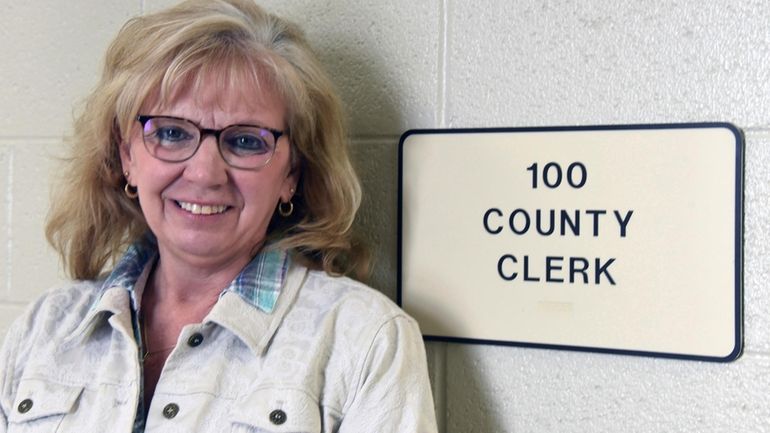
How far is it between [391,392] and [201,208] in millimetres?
392

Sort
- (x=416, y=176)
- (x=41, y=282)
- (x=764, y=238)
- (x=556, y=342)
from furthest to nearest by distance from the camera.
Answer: (x=41, y=282), (x=416, y=176), (x=556, y=342), (x=764, y=238)

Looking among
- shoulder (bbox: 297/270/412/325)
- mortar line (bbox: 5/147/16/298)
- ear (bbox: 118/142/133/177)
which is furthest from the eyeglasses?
mortar line (bbox: 5/147/16/298)

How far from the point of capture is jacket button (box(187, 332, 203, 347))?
4.33ft

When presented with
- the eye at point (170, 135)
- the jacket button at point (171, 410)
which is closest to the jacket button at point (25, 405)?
the jacket button at point (171, 410)

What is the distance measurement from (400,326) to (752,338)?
50cm

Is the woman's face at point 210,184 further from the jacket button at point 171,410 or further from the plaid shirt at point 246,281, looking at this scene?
the jacket button at point 171,410

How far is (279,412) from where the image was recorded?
123 cm

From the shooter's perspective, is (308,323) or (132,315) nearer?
(308,323)

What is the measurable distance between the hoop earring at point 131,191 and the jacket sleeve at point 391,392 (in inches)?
19.1

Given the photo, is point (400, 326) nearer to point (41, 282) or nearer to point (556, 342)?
point (556, 342)

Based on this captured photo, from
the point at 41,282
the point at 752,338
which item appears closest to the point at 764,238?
the point at 752,338

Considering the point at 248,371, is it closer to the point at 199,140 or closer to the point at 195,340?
the point at 195,340

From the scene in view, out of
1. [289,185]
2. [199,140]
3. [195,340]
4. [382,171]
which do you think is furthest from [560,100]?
[195,340]

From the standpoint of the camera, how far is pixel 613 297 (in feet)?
4.32
